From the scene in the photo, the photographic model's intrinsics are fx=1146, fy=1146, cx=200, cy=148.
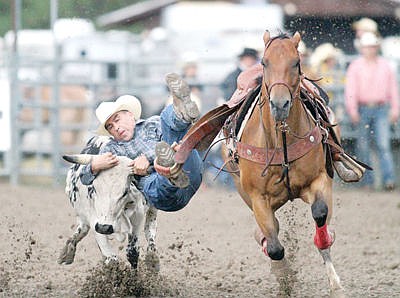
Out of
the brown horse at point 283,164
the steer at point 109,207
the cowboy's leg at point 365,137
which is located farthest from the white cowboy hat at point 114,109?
the cowboy's leg at point 365,137

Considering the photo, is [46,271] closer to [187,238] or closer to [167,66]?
[187,238]

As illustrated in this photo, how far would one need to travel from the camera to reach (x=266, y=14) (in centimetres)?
1862

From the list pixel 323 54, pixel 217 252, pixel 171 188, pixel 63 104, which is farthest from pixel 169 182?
pixel 323 54

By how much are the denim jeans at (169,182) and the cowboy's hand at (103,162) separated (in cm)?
25

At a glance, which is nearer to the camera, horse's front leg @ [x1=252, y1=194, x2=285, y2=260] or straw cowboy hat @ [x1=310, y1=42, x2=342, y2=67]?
horse's front leg @ [x1=252, y1=194, x2=285, y2=260]

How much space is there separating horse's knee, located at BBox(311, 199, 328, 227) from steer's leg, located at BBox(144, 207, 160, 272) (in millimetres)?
1389

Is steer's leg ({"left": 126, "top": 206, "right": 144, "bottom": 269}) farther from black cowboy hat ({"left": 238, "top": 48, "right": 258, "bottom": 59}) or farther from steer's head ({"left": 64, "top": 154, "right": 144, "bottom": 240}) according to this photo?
black cowboy hat ({"left": 238, "top": 48, "right": 258, "bottom": 59})

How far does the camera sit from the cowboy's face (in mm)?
6836

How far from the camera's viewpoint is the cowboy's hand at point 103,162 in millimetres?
6590

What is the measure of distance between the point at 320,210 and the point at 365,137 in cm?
728

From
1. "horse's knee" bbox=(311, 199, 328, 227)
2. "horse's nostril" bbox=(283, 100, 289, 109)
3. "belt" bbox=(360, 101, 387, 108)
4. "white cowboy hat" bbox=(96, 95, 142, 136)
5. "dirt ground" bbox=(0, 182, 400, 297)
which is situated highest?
"horse's nostril" bbox=(283, 100, 289, 109)

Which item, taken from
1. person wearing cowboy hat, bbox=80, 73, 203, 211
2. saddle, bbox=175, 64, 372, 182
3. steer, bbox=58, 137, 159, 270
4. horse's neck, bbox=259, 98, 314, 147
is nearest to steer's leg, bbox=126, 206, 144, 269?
steer, bbox=58, 137, 159, 270

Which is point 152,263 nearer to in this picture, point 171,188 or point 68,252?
point 68,252

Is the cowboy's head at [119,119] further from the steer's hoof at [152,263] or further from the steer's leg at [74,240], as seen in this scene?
the steer's hoof at [152,263]
